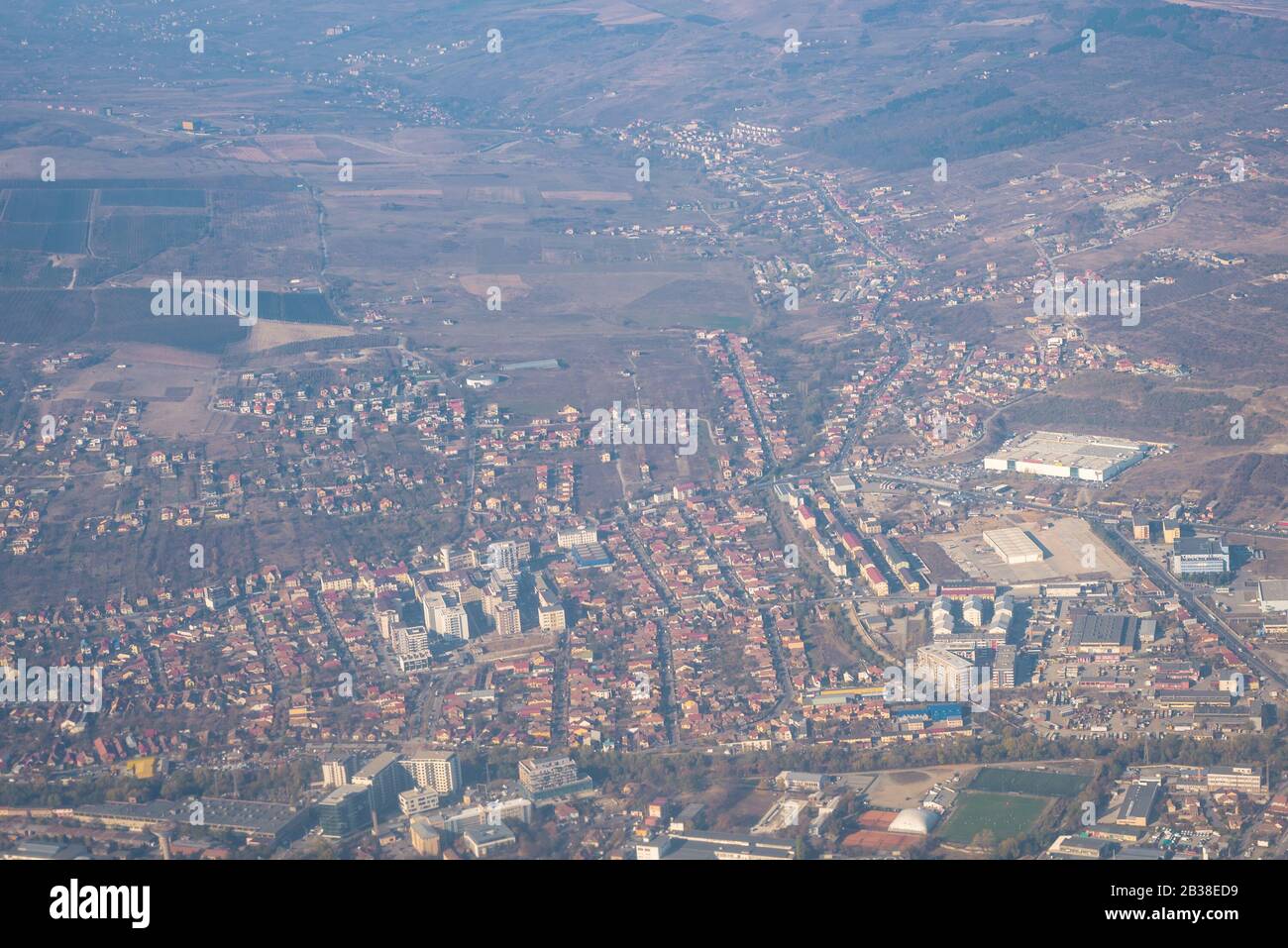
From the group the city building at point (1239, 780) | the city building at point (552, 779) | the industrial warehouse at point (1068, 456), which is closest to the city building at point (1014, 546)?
the industrial warehouse at point (1068, 456)

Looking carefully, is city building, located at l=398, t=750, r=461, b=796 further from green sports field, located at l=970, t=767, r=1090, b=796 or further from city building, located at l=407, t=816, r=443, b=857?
green sports field, located at l=970, t=767, r=1090, b=796

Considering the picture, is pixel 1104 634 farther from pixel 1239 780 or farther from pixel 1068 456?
pixel 1068 456

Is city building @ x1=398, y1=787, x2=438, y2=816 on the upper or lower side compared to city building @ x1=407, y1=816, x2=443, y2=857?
upper

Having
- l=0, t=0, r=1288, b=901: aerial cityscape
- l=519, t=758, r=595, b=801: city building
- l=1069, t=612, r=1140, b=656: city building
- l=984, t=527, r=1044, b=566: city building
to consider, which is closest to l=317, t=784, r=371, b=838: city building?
l=0, t=0, r=1288, b=901: aerial cityscape

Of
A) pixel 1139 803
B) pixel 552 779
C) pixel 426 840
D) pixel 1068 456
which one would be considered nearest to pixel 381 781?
pixel 426 840

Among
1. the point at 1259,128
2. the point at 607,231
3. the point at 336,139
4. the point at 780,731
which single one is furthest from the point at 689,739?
the point at 336,139
